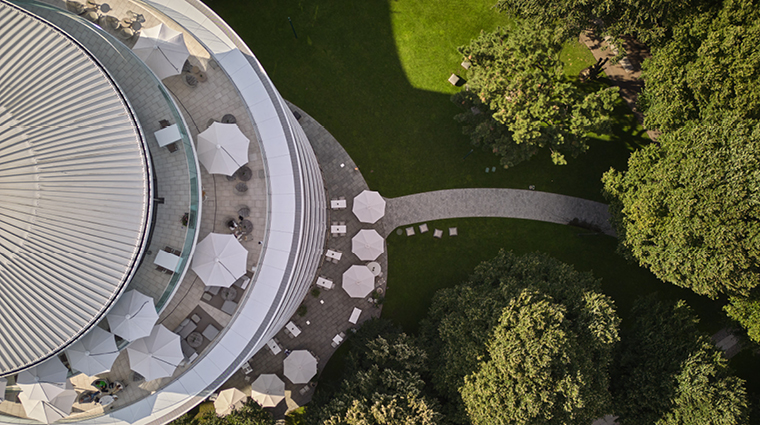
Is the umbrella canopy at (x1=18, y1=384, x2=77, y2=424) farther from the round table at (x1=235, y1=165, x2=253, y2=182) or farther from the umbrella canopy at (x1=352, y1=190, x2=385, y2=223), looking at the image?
the umbrella canopy at (x1=352, y1=190, x2=385, y2=223)

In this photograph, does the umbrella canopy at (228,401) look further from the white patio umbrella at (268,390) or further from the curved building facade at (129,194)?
the curved building facade at (129,194)

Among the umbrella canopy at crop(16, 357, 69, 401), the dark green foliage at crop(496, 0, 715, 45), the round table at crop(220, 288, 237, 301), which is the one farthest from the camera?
the dark green foliage at crop(496, 0, 715, 45)

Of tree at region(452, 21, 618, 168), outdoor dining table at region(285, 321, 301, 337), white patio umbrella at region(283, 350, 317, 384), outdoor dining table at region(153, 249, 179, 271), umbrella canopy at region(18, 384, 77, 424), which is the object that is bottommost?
umbrella canopy at region(18, 384, 77, 424)

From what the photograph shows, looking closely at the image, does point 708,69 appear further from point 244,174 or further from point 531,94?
point 244,174

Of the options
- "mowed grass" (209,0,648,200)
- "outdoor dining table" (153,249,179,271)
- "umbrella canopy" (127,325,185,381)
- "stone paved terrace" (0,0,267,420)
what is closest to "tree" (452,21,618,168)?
"mowed grass" (209,0,648,200)

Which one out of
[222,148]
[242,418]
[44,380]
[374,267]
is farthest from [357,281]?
[44,380]

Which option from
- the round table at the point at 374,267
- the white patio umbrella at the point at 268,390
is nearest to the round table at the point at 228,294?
the white patio umbrella at the point at 268,390
